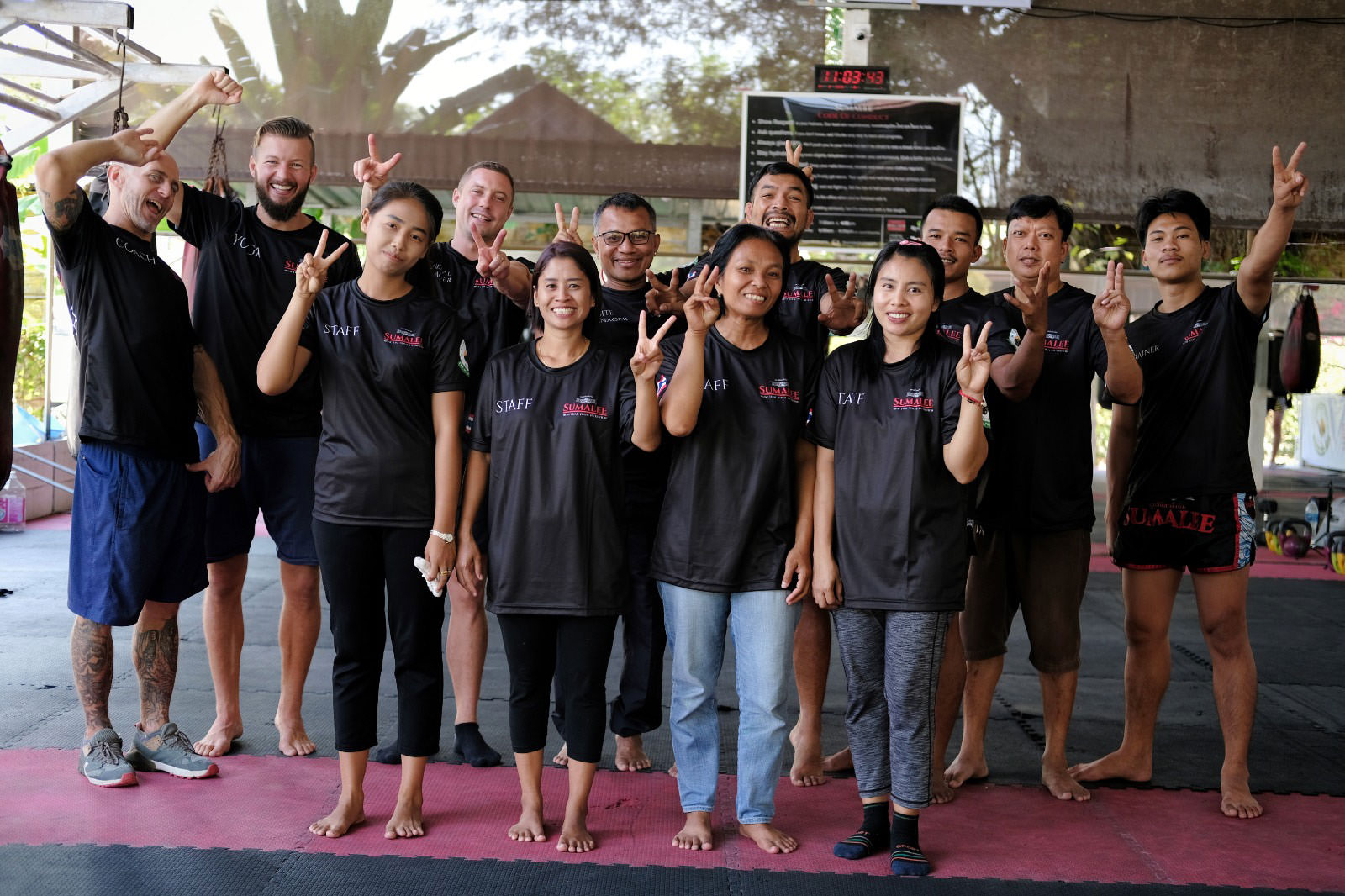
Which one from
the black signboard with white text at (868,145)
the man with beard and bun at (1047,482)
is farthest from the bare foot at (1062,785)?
the black signboard with white text at (868,145)

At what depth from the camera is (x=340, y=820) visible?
3.03 meters

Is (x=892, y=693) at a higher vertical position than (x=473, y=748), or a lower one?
higher

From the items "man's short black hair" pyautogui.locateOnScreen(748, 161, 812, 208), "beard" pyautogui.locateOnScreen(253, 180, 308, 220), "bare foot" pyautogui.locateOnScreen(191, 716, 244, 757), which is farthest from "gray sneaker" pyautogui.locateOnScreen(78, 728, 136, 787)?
"man's short black hair" pyautogui.locateOnScreen(748, 161, 812, 208)

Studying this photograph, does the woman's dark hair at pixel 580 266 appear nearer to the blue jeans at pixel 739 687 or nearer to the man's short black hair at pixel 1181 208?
the blue jeans at pixel 739 687

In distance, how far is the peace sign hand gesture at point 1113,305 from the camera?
10.4 feet

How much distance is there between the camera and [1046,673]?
3594 mm

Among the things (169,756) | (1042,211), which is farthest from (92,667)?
(1042,211)

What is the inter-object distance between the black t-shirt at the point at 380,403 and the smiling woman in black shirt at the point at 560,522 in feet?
0.55

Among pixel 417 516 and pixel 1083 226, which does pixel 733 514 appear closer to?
pixel 417 516

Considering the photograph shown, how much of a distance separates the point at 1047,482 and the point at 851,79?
15.8ft

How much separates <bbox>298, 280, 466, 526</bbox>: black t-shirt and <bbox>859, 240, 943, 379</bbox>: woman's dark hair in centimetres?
110

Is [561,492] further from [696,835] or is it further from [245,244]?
[245,244]

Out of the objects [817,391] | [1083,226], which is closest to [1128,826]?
[817,391]

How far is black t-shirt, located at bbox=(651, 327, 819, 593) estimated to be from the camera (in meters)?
3.00
